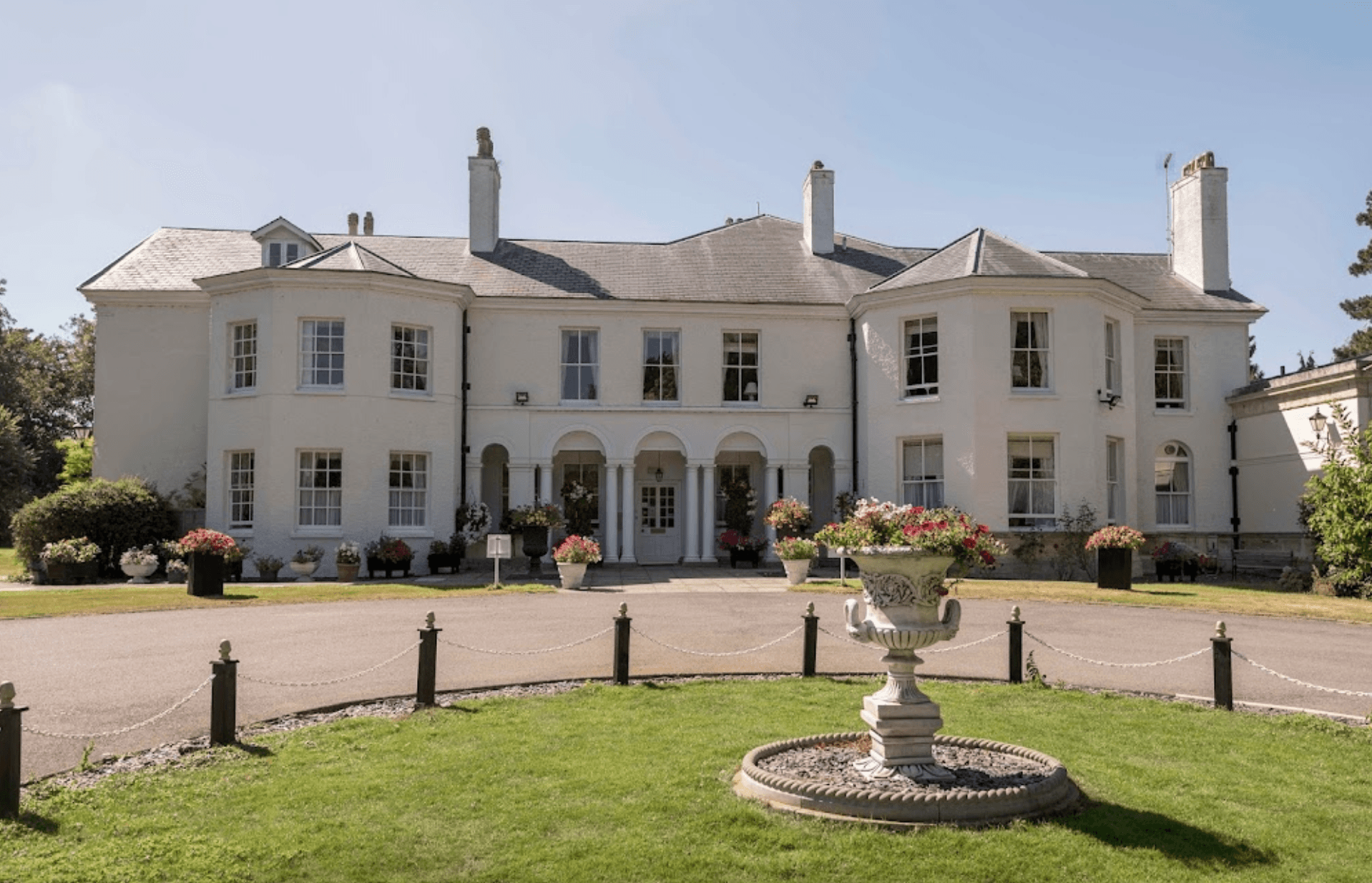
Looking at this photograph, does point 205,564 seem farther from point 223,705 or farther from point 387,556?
point 223,705

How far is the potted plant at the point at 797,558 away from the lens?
22.2 metres

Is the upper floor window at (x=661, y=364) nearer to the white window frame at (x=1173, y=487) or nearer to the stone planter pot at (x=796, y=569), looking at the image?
the stone planter pot at (x=796, y=569)

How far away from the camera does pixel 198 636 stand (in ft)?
Answer: 46.9

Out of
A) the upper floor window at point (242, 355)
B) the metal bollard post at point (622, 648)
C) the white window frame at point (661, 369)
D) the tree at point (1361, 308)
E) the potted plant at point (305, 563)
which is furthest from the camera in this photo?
the tree at point (1361, 308)

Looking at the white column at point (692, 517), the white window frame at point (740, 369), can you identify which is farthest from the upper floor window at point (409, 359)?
the white window frame at point (740, 369)

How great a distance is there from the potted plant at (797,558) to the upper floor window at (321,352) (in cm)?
1126

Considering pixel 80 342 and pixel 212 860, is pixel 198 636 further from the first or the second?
pixel 80 342

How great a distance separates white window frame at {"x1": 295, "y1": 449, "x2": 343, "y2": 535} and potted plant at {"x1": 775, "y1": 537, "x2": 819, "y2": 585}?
10.5 meters

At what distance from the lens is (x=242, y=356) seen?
25469 millimetres

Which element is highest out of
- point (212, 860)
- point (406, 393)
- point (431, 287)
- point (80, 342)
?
point (80, 342)

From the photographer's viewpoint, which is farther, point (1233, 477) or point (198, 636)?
point (1233, 477)

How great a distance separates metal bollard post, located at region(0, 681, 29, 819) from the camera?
6.71 meters

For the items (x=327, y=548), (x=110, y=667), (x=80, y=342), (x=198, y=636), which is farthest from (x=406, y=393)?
(x=80, y=342)

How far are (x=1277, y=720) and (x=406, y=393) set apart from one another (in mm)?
20280
